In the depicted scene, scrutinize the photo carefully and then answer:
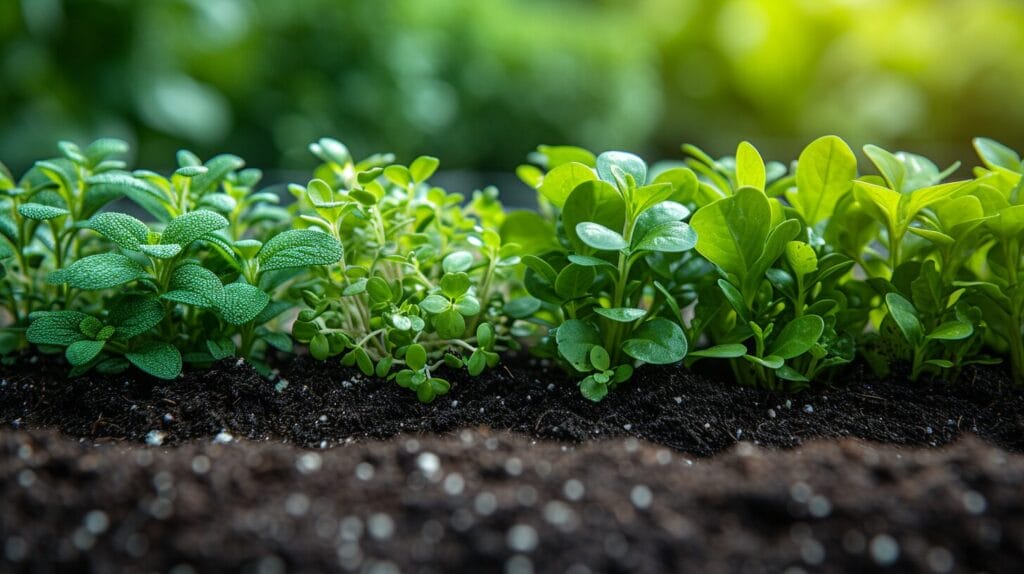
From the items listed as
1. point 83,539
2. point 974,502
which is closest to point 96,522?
point 83,539

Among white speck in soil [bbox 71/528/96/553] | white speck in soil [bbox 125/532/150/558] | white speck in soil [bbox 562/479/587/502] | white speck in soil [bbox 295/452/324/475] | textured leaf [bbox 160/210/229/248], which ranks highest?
textured leaf [bbox 160/210/229/248]

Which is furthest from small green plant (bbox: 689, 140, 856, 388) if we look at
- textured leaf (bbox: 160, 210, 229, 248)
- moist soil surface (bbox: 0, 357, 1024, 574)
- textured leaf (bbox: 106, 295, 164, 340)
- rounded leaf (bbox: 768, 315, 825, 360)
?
textured leaf (bbox: 106, 295, 164, 340)

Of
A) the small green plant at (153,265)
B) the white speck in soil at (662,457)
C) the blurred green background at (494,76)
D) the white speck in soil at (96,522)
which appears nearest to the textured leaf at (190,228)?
the small green plant at (153,265)

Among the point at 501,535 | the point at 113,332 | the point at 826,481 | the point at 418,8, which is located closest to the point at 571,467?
the point at 501,535

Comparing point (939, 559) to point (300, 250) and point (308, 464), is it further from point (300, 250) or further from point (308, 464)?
point (300, 250)

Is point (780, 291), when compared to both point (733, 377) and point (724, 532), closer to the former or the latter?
point (733, 377)

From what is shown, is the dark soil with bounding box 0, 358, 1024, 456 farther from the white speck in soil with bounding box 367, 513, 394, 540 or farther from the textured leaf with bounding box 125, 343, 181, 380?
the white speck in soil with bounding box 367, 513, 394, 540

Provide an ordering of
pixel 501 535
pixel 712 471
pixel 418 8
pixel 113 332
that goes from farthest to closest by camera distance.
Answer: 1. pixel 418 8
2. pixel 113 332
3. pixel 712 471
4. pixel 501 535
